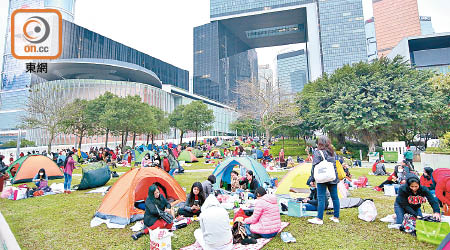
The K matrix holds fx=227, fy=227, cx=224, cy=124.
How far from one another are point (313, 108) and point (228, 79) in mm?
82409

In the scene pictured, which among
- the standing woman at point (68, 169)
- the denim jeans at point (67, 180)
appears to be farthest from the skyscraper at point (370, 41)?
the denim jeans at point (67, 180)

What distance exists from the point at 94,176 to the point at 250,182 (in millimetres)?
6930

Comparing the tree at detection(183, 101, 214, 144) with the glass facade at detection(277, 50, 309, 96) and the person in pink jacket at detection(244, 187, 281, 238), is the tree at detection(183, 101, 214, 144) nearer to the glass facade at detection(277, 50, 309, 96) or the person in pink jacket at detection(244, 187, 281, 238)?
the person in pink jacket at detection(244, 187, 281, 238)

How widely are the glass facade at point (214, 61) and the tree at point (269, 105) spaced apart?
222 feet

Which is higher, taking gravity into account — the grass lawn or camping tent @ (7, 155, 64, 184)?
camping tent @ (7, 155, 64, 184)

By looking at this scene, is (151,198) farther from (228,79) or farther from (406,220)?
(228,79)

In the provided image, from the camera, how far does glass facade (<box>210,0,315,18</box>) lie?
78.6 m

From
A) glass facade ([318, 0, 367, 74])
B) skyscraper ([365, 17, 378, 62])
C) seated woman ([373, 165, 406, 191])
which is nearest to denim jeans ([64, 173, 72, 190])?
seated woman ([373, 165, 406, 191])

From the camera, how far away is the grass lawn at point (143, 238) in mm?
4199

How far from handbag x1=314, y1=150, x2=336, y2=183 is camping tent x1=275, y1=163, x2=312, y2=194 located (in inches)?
108

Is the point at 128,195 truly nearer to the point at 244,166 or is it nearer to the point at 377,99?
the point at 244,166

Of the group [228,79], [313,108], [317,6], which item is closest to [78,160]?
[313,108]

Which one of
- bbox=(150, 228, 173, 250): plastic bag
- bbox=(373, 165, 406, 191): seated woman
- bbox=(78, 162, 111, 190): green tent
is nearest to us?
bbox=(150, 228, 173, 250): plastic bag

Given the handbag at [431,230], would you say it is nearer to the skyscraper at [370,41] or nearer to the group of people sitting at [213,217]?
the group of people sitting at [213,217]
